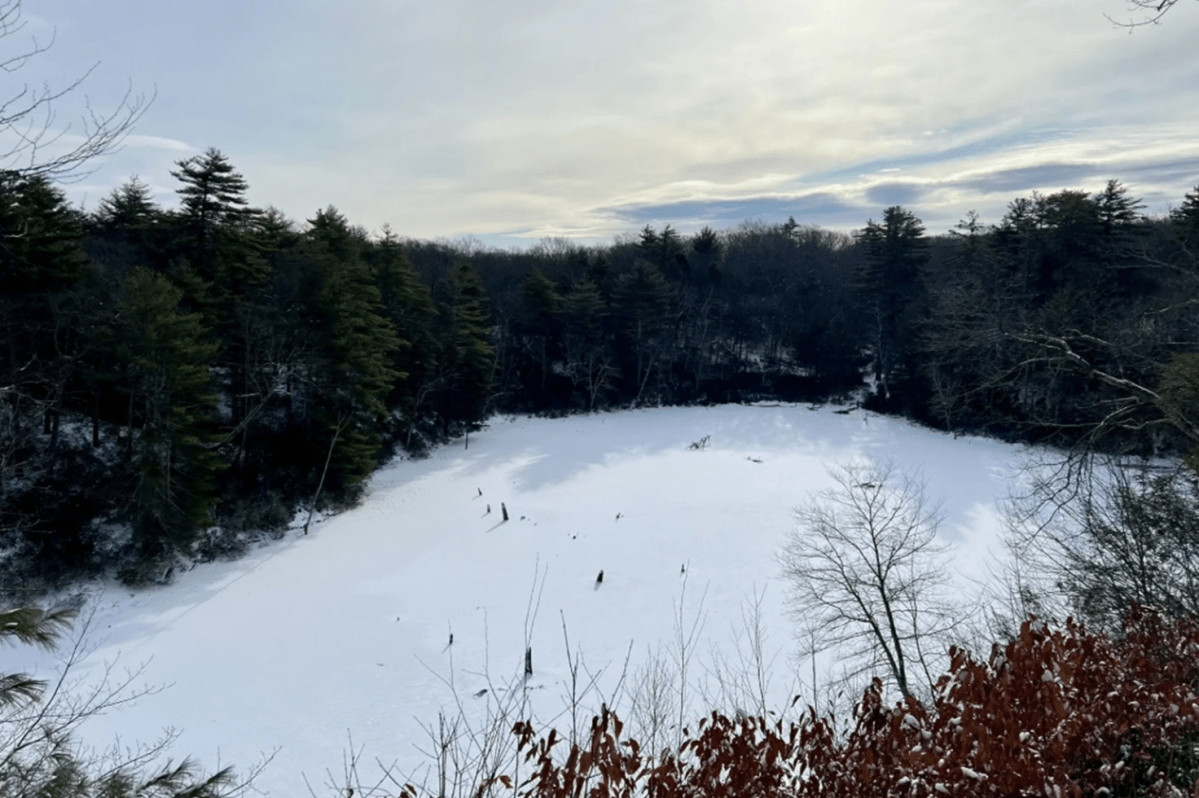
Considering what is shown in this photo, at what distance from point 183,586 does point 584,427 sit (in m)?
22.7

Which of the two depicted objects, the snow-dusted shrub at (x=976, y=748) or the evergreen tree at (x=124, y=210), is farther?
the evergreen tree at (x=124, y=210)

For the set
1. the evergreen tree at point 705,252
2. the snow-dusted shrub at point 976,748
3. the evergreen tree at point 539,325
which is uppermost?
the evergreen tree at point 705,252

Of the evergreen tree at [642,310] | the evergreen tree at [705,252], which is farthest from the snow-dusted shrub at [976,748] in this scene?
the evergreen tree at [705,252]

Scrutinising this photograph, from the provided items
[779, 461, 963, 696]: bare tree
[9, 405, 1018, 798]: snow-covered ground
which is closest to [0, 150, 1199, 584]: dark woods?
[9, 405, 1018, 798]: snow-covered ground

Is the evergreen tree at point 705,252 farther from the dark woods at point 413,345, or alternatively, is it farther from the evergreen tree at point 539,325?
the evergreen tree at point 539,325

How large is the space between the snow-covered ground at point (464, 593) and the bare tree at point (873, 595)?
2.97 feet

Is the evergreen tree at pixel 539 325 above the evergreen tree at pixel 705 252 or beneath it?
beneath

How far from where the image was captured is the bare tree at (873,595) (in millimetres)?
13773

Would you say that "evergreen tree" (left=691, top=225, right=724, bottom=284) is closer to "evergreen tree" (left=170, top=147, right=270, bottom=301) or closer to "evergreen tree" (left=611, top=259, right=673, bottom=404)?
"evergreen tree" (left=611, top=259, right=673, bottom=404)

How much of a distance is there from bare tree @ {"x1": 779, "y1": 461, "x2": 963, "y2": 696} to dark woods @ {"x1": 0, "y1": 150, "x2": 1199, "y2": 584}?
4.47m

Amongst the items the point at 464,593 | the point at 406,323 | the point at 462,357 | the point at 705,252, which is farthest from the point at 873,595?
the point at 705,252

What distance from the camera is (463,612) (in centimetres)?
1728

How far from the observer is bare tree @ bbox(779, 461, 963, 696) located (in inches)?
542

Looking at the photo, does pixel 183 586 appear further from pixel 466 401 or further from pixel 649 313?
pixel 649 313
